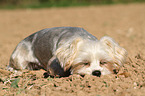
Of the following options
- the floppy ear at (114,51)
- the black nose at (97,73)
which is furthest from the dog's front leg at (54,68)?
the floppy ear at (114,51)

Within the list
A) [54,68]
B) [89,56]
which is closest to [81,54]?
[89,56]

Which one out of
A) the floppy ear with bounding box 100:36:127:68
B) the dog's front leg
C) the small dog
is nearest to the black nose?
the small dog

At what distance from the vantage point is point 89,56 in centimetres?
421

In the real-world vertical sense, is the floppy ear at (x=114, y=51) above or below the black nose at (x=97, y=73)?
above

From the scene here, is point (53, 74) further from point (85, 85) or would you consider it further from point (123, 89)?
point (123, 89)

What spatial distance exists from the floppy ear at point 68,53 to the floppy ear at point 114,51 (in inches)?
18.7

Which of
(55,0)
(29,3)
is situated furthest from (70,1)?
(29,3)

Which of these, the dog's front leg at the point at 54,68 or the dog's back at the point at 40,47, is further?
the dog's back at the point at 40,47

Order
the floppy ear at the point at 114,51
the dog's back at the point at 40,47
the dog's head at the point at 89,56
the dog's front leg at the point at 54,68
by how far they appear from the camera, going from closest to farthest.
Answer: the dog's head at the point at 89,56, the floppy ear at the point at 114,51, the dog's front leg at the point at 54,68, the dog's back at the point at 40,47

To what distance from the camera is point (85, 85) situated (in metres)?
3.96

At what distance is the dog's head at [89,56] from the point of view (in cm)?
424

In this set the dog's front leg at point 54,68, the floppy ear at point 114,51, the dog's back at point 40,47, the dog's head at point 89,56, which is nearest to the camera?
the dog's head at point 89,56

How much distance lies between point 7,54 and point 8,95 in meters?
4.06

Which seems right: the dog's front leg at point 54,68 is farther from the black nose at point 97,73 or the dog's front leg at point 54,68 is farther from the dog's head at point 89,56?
the black nose at point 97,73
